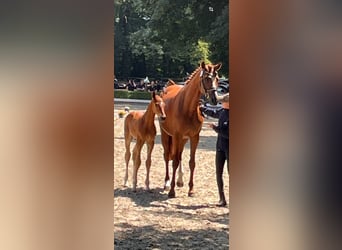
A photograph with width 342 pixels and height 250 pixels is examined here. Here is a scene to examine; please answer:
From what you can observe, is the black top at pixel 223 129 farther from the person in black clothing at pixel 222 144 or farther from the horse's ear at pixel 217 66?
the horse's ear at pixel 217 66

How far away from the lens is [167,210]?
2.52m

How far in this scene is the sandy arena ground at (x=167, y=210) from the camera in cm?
219

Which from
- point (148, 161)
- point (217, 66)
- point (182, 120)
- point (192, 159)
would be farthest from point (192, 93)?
point (148, 161)

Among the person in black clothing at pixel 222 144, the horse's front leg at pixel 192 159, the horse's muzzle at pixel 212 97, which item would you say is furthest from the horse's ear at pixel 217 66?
the horse's front leg at pixel 192 159

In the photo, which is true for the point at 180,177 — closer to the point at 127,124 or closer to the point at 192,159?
the point at 192,159

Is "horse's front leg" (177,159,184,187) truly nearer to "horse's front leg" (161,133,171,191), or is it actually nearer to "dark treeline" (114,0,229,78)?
"horse's front leg" (161,133,171,191)

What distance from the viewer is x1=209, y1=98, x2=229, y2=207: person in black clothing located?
2130mm

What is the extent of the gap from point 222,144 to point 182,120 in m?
0.37

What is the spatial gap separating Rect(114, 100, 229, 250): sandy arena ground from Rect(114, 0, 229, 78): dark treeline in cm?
28
